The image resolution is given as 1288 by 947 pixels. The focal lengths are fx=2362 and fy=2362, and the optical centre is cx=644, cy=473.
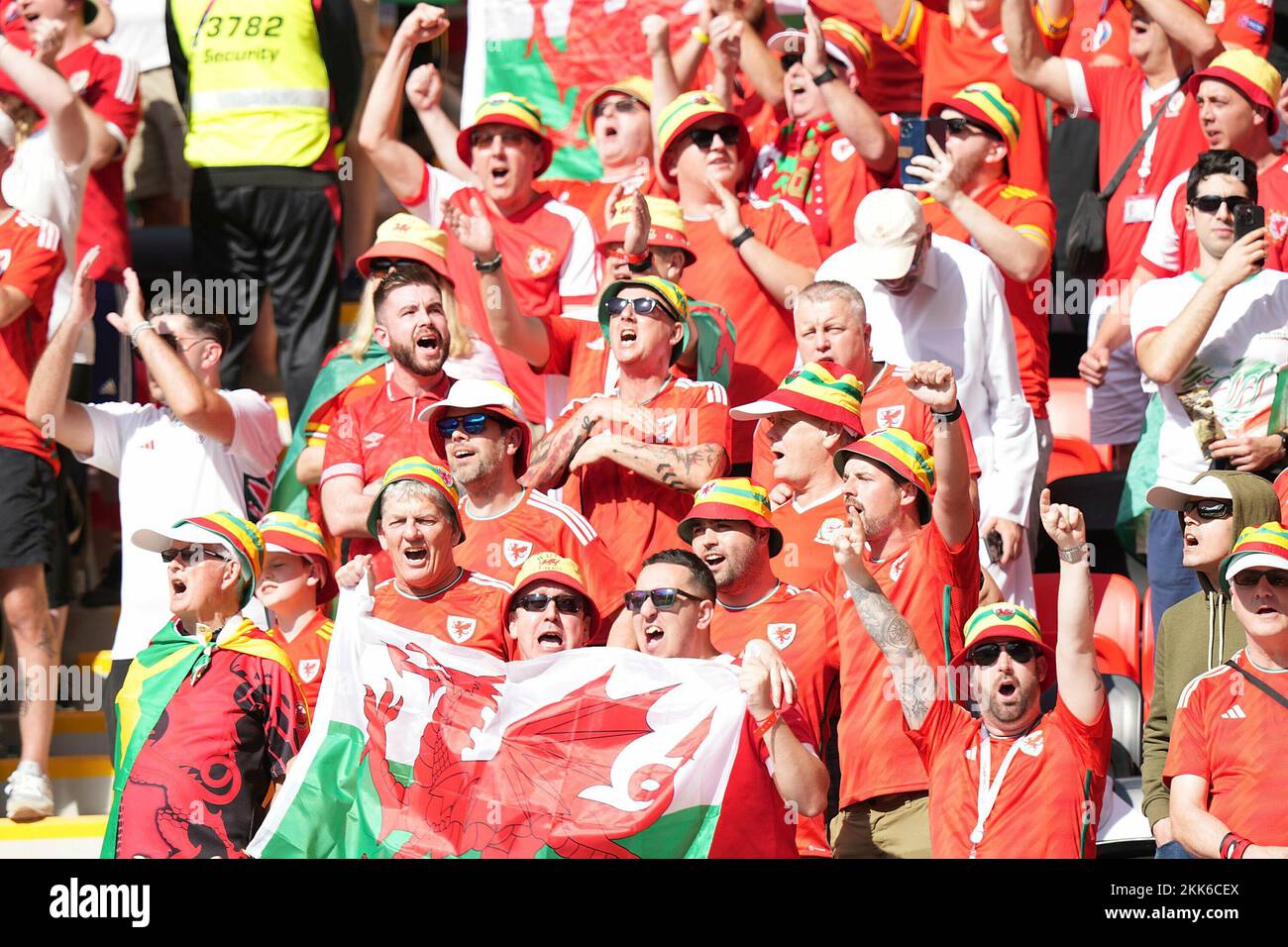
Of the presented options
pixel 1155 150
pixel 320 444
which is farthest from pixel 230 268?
pixel 1155 150

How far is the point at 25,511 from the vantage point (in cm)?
905

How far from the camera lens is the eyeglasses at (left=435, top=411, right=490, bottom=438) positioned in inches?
316

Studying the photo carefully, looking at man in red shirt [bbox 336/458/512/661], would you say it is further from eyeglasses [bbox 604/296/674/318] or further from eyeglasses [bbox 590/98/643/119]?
eyeglasses [bbox 590/98/643/119]

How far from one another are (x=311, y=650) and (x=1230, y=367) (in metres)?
3.37

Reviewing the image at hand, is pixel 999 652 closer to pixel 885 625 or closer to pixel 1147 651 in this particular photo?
pixel 885 625

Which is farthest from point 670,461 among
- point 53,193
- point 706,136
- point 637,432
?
point 53,193

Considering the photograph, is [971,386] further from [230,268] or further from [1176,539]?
[230,268]

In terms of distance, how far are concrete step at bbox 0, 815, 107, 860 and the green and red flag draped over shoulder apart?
4.72 ft

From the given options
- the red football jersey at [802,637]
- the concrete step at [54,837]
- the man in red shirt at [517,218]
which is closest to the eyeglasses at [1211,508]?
the red football jersey at [802,637]

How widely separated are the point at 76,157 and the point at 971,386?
13.1 feet

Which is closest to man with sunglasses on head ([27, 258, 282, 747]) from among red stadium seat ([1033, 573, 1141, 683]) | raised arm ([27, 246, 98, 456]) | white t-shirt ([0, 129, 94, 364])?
raised arm ([27, 246, 98, 456])

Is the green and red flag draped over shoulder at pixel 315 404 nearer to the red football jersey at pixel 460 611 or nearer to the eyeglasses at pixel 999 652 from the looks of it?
the red football jersey at pixel 460 611

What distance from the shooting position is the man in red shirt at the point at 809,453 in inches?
307

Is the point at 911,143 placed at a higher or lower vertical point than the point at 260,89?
lower
